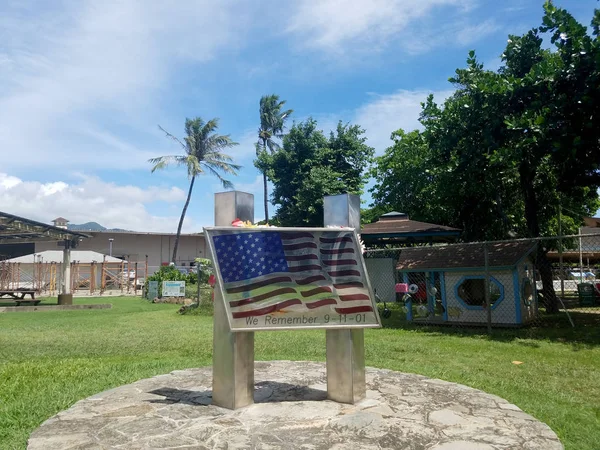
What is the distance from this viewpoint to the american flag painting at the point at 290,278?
15.0 ft

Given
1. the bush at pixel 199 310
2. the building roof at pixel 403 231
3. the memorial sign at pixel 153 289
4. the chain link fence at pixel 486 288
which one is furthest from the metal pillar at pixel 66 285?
the chain link fence at pixel 486 288

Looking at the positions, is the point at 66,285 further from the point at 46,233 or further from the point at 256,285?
the point at 256,285

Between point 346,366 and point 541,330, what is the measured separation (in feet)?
24.7

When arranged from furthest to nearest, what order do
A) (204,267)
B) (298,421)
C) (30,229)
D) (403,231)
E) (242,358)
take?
(204,267), (30,229), (403,231), (242,358), (298,421)

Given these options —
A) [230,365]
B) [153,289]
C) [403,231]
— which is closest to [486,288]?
[403,231]

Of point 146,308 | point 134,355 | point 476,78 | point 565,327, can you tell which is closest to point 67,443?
point 134,355

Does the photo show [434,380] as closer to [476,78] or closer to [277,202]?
[476,78]

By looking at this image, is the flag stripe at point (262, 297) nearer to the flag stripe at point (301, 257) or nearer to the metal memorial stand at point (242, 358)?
the metal memorial stand at point (242, 358)

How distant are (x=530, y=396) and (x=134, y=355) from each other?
6243 millimetres

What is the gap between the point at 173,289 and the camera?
2161 cm

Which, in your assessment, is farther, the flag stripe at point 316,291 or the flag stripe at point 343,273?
the flag stripe at point 343,273

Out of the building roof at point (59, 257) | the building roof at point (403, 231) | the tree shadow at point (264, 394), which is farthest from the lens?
the building roof at point (59, 257)

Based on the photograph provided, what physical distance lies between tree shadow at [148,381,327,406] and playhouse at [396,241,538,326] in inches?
282

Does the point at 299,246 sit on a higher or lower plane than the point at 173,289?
higher
